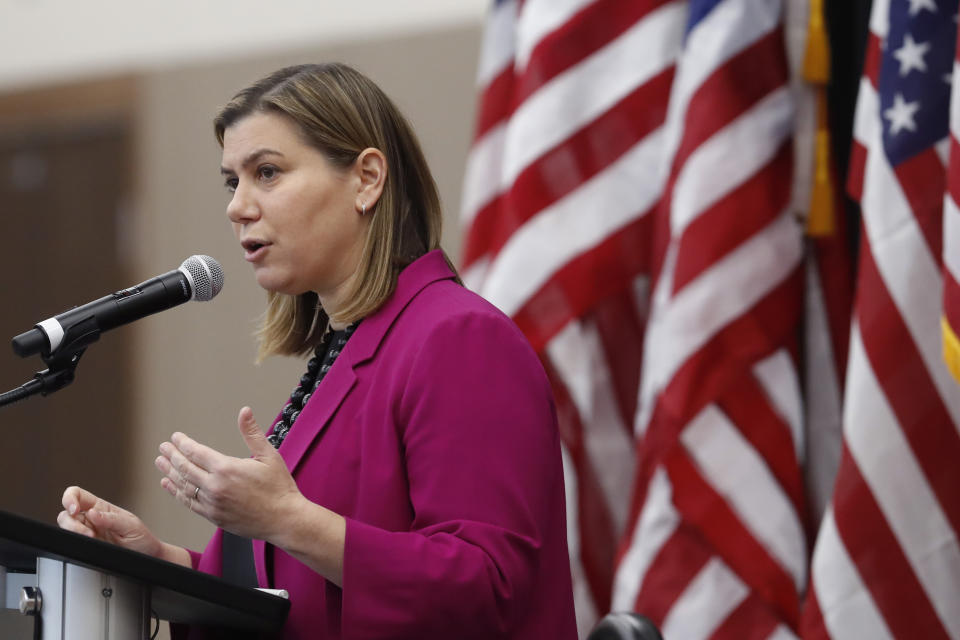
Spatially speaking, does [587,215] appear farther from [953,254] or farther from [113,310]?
[113,310]

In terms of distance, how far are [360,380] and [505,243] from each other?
1.63m

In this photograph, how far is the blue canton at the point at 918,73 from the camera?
231 centimetres

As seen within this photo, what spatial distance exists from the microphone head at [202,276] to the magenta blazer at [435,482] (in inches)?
6.5

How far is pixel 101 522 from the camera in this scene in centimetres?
146

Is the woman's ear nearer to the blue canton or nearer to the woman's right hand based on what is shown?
the woman's right hand

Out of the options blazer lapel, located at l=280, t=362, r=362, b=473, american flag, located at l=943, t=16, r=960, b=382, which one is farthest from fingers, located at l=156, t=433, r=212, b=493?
american flag, located at l=943, t=16, r=960, b=382

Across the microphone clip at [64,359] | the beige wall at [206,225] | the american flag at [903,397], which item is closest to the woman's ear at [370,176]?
the microphone clip at [64,359]

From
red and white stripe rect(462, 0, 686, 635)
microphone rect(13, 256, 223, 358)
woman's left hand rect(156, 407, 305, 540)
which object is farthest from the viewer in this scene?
red and white stripe rect(462, 0, 686, 635)

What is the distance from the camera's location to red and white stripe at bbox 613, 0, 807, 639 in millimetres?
2666

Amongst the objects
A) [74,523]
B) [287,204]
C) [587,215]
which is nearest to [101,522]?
[74,523]

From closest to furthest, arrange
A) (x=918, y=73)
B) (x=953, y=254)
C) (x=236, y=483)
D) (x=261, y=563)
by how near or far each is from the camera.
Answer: (x=236, y=483) < (x=261, y=563) < (x=953, y=254) < (x=918, y=73)

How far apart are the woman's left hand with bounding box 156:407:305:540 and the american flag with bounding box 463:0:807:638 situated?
62.6 inches

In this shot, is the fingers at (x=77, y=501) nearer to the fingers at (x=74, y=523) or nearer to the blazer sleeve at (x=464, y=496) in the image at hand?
the fingers at (x=74, y=523)

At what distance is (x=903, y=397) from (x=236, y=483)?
150 cm
